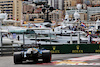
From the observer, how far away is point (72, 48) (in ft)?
69.2

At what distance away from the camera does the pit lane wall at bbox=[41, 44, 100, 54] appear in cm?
2085

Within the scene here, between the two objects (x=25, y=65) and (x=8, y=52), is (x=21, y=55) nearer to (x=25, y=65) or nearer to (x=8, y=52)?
(x=25, y=65)

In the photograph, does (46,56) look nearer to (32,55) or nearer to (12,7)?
(32,55)

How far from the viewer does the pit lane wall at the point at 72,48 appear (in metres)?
20.9

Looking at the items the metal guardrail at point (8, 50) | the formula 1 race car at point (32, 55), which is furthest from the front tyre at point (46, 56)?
the metal guardrail at point (8, 50)

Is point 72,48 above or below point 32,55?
below

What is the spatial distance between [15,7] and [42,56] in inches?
5895

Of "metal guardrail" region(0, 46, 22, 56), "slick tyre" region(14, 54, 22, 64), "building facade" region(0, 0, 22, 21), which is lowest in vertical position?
"metal guardrail" region(0, 46, 22, 56)

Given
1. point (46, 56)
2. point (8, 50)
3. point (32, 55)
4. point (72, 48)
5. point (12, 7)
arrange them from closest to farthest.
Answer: point (32, 55)
point (46, 56)
point (8, 50)
point (72, 48)
point (12, 7)

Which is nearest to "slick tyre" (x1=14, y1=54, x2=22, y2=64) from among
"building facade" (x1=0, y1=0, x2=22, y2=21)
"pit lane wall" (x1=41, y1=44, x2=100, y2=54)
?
"pit lane wall" (x1=41, y1=44, x2=100, y2=54)

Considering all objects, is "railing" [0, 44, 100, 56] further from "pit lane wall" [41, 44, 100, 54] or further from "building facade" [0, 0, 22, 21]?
"building facade" [0, 0, 22, 21]

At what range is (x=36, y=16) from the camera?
563 feet

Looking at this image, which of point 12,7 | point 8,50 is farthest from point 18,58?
point 12,7

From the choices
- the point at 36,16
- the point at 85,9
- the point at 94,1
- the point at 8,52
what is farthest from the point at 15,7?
the point at 8,52
